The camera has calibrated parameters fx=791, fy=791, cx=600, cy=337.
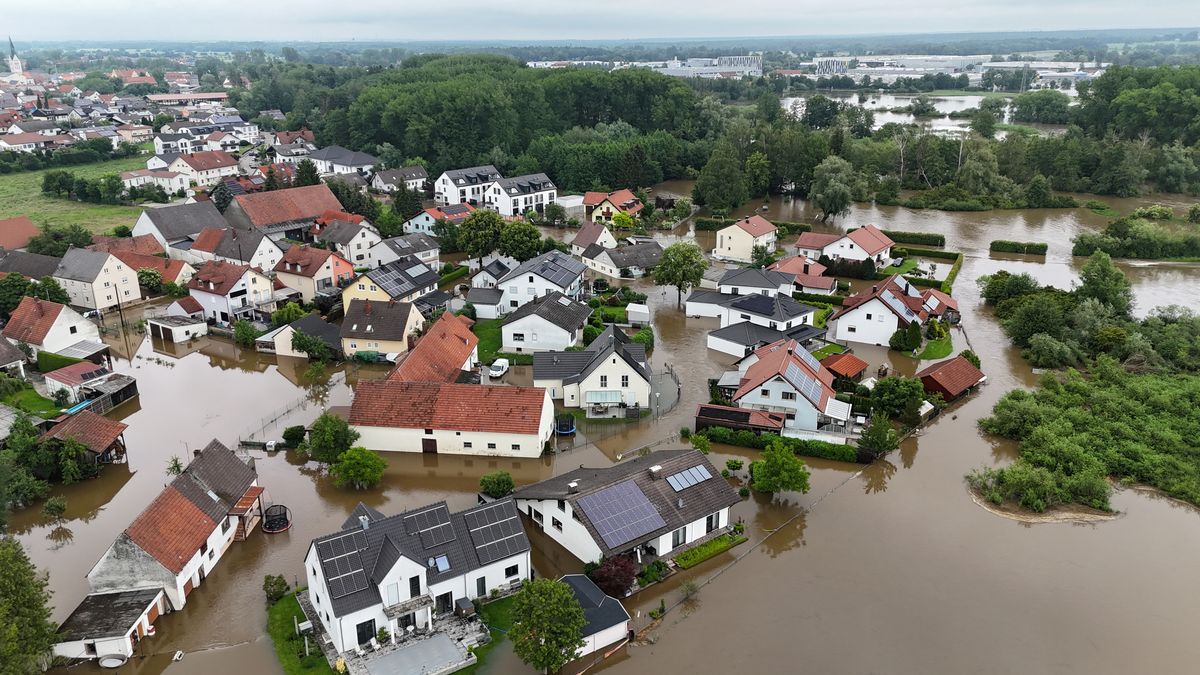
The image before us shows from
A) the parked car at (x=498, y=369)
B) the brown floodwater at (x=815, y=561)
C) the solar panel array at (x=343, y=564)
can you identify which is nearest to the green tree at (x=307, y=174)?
the brown floodwater at (x=815, y=561)

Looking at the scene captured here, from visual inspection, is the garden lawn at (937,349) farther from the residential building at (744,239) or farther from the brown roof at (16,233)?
the brown roof at (16,233)

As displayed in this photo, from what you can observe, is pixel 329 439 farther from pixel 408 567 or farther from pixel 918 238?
pixel 918 238

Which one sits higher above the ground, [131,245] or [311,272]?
[131,245]

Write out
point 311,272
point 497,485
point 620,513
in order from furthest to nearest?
point 311,272
point 497,485
point 620,513

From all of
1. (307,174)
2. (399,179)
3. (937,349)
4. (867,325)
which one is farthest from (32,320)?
(937,349)

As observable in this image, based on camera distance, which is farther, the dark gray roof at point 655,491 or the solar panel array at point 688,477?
the solar panel array at point 688,477

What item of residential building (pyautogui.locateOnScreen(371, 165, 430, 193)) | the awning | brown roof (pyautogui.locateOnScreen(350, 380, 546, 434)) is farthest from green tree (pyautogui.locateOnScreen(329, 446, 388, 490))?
residential building (pyautogui.locateOnScreen(371, 165, 430, 193))
